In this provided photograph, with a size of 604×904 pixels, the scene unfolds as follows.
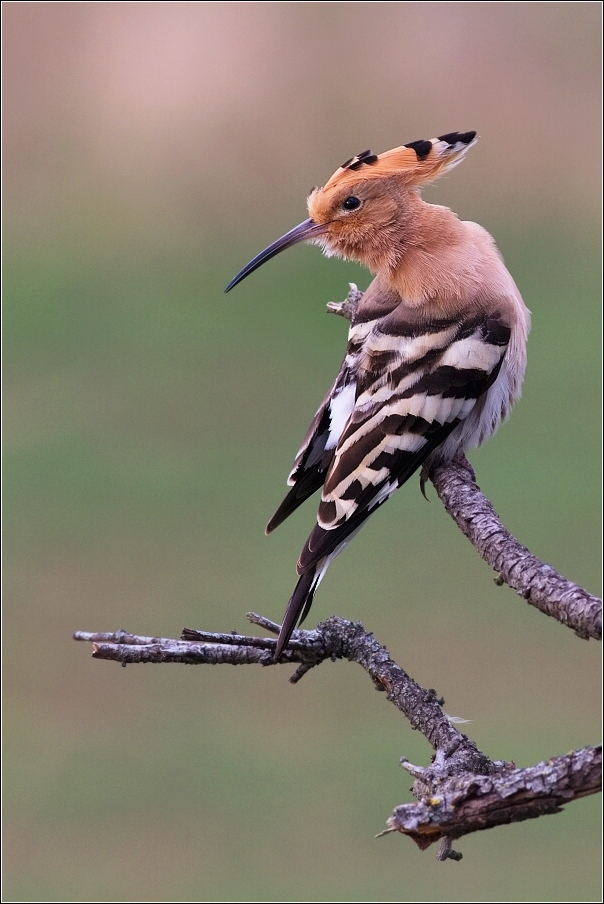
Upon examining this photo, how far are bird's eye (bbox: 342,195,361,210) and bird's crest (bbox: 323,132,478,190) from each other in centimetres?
3

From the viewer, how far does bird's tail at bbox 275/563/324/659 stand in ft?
4.24

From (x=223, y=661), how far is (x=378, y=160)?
1083 millimetres

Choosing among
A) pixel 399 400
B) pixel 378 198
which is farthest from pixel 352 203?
pixel 399 400

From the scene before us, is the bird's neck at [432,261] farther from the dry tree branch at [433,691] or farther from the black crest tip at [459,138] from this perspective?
the dry tree branch at [433,691]

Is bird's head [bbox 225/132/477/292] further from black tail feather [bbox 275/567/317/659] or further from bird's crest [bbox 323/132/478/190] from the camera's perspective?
black tail feather [bbox 275/567/317/659]

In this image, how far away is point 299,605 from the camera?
144 cm

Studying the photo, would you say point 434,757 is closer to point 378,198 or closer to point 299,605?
point 299,605

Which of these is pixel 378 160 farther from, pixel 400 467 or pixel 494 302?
pixel 400 467

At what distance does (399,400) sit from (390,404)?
0.7 inches

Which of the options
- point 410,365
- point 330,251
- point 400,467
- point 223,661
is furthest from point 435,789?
point 330,251

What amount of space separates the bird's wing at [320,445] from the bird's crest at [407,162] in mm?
362

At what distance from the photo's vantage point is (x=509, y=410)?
2045mm

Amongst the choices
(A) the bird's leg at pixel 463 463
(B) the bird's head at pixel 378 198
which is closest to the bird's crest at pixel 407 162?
(B) the bird's head at pixel 378 198

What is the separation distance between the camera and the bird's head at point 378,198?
6.43 feet
